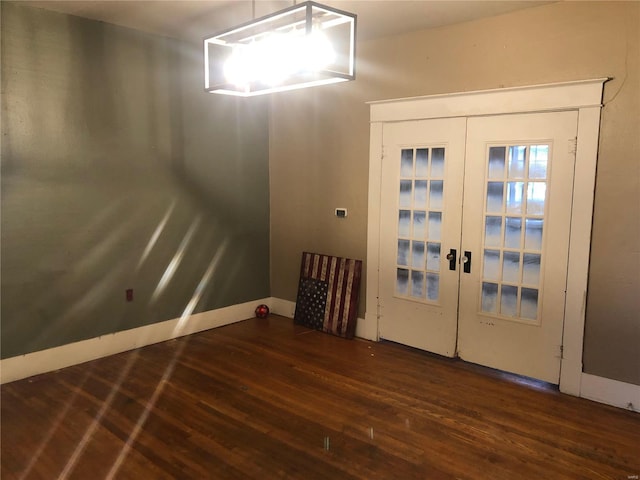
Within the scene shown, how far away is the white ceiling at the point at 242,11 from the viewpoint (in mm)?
3391

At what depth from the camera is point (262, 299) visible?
5406mm

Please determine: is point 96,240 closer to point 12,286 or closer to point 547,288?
point 12,286

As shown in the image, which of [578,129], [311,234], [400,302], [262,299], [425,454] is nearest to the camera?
[425,454]

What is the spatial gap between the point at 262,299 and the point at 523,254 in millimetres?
2818

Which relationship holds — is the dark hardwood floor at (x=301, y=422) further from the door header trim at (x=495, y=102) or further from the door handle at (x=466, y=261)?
the door header trim at (x=495, y=102)

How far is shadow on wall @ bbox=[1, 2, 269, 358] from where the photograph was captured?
3.57 metres

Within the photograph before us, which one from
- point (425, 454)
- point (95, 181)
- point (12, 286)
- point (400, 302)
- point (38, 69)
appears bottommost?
point (425, 454)

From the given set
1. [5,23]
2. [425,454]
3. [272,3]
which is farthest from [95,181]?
[425,454]

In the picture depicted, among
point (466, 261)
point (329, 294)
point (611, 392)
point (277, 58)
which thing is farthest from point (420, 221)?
point (277, 58)

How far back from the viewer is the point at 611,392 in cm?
333

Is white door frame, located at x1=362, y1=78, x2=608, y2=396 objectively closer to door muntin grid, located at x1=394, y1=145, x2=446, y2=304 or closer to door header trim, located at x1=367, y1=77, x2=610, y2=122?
door header trim, located at x1=367, y1=77, x2=610, y2=122

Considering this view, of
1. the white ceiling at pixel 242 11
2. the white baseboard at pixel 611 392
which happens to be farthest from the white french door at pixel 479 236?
the white ceiling at pixel 242 11

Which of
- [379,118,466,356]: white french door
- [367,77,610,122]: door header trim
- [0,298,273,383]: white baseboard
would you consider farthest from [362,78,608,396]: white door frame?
[0,298,273,383]: white baseboard

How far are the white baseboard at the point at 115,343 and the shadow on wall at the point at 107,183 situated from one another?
0.21 feet
